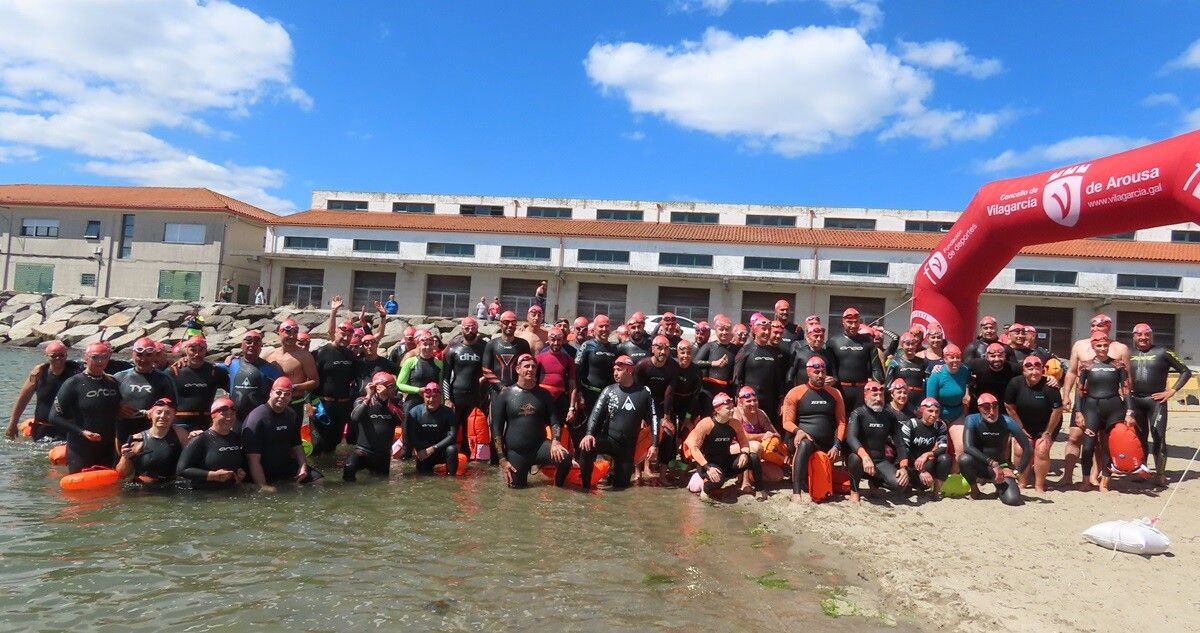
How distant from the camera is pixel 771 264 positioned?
30.6 metres

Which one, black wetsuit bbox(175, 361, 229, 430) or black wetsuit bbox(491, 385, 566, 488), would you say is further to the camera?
black wetsuit bbox(491, 385, 566, 488)

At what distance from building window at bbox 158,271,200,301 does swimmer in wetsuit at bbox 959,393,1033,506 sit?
35980 millimetres

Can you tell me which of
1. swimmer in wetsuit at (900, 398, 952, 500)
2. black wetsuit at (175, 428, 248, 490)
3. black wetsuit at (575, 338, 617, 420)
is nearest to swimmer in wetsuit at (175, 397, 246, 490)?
black wetsuit at (175, 428, 248, 490)

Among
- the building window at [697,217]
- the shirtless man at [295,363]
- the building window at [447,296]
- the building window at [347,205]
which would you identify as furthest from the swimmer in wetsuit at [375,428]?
the building window at [347,205]

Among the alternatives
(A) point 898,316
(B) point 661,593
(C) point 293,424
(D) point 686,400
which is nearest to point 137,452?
(C) point 293,424

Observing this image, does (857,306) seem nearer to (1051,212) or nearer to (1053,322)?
(1053,322)

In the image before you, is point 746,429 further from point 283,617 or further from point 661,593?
point 283,617

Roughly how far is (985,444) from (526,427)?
15.0ft

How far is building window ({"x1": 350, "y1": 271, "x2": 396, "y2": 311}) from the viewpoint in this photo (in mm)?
33656

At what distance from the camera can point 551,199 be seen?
39594mm

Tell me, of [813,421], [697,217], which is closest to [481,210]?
[697,217]

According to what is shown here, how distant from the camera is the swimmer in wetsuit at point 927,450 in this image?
6.73 metres

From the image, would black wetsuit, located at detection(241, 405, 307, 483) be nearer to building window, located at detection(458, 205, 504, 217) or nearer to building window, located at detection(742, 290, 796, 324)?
building window, located at detection(742, 290, 796, 324)

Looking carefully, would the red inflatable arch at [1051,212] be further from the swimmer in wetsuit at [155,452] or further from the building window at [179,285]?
the building window at [179,285]
